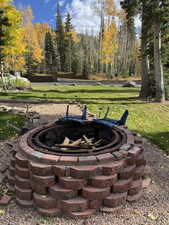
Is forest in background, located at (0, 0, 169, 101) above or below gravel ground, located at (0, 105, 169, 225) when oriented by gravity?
above

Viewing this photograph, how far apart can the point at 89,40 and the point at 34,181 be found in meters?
37.0

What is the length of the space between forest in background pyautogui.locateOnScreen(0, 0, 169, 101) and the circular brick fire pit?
731 centimetres

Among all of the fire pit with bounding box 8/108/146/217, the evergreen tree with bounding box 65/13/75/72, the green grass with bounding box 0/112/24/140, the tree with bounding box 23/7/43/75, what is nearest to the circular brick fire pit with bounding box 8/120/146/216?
the fire pit with bounding box 8/108/146/217

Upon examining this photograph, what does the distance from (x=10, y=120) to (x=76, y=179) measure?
4.49 metres

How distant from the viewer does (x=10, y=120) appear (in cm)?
629

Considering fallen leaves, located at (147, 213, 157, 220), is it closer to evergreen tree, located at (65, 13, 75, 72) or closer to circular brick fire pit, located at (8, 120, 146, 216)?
circular brick fire pit, located at (8, 120, 146, 216)

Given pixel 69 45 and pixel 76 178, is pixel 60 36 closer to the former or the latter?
pixel 69 45

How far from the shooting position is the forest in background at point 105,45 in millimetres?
8984

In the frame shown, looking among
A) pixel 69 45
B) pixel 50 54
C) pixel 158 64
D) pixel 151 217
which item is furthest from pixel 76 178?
pixel 50 54

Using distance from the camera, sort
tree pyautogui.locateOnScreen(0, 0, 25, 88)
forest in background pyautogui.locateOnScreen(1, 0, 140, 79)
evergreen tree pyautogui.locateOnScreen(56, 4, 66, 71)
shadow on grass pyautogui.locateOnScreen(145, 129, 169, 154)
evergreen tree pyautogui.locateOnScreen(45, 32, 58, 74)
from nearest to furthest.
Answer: shadow on grass pyautogui.locateOnScreen(145, 129, 169, 154)
tree pyautogui.locateOnScreen(0, 0, 25, 88)
forest in background pyautogui.locateOnScreen(1, 0, 140, 79)
evergreen tree pyautogui.locateOnScreen(45, 32, 58, 74)
evergreen tree pyautogui.locateOnScreen(56, 4, 66, 71)

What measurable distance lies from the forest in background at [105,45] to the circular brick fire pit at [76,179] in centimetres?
731

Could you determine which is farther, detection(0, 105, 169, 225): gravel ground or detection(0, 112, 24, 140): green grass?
detection(0, 112, 24, 140): green grass

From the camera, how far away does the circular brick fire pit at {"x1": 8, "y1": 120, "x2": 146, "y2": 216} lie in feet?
7.99

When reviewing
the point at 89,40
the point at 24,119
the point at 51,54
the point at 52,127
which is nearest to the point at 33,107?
the point at 24,119
